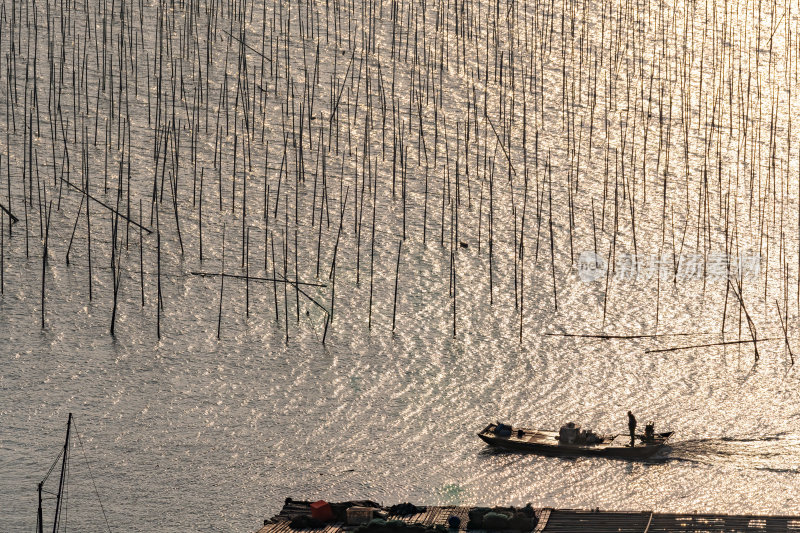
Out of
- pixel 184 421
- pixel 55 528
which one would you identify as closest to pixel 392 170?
pixel 184 421

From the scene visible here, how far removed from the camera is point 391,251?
4703 cm

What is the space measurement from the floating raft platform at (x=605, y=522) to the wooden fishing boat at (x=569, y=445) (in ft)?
16.6

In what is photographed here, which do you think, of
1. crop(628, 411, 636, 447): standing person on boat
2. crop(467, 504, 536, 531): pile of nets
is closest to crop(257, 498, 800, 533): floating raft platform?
crop(467, 504, 536, 531): pile of nets

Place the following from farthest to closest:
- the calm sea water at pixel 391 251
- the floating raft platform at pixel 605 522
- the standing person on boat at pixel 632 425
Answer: the standing person on boat at pixel 632 425, the calm sea water at pixel 391 251, the floating raft platform at pixel 605 522

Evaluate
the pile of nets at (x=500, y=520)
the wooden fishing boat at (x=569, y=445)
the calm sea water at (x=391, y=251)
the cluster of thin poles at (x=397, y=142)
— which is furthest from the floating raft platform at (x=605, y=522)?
the cluster of thin poles at (x=397, y=142)

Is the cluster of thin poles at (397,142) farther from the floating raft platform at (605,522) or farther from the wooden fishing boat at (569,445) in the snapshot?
the floating raft platform at (605,522)

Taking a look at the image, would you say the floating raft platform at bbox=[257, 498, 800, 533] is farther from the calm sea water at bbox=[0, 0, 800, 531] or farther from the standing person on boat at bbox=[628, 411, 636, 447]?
the standing person on boat at bbox=[628, 411, 636, 447]

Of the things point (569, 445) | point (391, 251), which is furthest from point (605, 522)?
point (391, 251)

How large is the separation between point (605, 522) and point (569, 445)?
6.04 m

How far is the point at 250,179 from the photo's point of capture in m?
50.3

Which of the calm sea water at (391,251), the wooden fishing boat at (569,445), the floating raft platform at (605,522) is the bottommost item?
the floating raft platform at (605,522)

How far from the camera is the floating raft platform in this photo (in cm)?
3056

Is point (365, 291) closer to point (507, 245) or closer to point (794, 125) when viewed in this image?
point (507, 245)

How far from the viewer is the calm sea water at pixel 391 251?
36.8 meters
